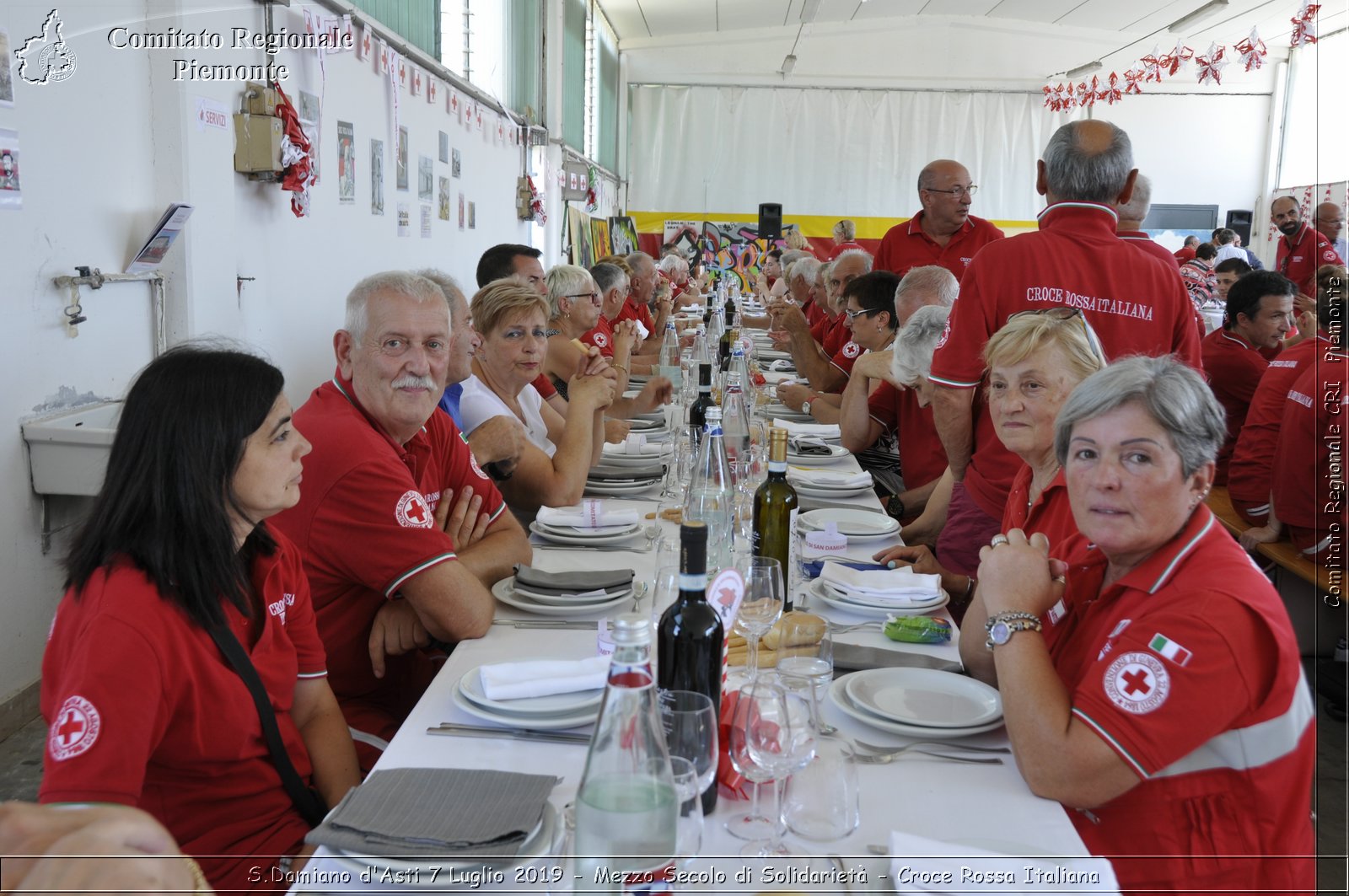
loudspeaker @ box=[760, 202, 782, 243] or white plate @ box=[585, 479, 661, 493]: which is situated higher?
loudspeaker @ box=[760, 202, 782, 243]

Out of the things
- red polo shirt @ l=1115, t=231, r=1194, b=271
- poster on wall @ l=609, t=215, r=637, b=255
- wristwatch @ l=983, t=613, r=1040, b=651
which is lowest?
wristwatch @ l=983, t=613, r=1040, b=651

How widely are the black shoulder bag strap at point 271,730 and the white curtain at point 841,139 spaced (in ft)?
50.7

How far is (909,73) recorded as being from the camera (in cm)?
1617

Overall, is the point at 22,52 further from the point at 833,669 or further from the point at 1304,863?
the point at 1304,863

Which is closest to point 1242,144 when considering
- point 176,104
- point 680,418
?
point 680,418

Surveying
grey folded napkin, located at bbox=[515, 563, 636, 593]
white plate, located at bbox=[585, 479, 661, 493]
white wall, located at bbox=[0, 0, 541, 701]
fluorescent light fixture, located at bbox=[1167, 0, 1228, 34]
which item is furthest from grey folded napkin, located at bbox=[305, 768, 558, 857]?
fluorescent light fixture, located at bbox=[1167, 0, 1228, 34]

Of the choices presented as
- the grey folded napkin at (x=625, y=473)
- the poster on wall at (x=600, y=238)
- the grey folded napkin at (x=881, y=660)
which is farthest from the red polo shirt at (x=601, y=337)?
the poster on wall at (x=600, y=238)

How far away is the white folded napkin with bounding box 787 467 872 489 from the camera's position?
3.25 m

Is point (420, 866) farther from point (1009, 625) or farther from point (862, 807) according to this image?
point (1009, 625)

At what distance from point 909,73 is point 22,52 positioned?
15225 millimetres

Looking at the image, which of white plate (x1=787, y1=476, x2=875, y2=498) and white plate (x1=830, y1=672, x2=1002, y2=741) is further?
white plate (x1=787, y1=476, x2=875, y2=498)

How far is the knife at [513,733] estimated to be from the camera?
1.52 meters

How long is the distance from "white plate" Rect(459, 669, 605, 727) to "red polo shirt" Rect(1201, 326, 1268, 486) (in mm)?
4773

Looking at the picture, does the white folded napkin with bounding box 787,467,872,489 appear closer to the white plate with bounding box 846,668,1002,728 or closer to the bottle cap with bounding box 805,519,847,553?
the bottle cap with bounding box 805,519,847,553
